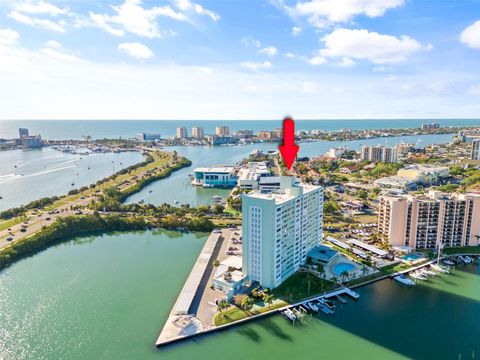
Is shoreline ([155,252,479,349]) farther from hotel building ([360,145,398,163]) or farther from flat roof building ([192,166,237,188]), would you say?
hotel building ([360,145,398,163])

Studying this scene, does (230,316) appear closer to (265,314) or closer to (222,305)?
(222,305)

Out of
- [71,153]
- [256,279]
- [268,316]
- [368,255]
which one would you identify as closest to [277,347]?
[268,316]

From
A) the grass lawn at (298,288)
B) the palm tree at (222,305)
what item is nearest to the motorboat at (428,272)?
the grass lawn at (298,288)

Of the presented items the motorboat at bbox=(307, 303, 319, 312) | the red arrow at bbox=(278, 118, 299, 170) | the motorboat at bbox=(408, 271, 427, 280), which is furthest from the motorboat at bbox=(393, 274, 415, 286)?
the red arrow at bbox=(278, 118, 299, 170)

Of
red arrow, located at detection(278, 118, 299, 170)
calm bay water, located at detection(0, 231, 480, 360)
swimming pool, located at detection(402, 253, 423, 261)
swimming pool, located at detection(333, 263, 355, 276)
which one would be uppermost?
red arrow, located at detection(278, 118, 299, 170)

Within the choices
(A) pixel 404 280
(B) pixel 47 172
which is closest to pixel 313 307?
(A) pixel 404 280
